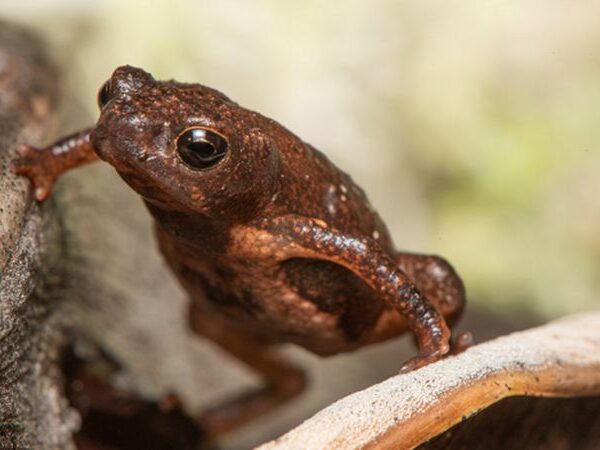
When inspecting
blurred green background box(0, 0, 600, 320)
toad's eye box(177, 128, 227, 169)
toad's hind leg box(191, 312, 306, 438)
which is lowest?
toad's hind leg box(191, 312, 306, 438)

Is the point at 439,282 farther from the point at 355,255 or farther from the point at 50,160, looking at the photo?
the point at 50,160

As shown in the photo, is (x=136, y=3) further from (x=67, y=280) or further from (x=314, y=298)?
(x=314, y=298)

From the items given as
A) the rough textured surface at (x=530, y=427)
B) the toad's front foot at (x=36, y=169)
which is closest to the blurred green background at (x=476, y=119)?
the toad's front foot at (x=36, y=169)

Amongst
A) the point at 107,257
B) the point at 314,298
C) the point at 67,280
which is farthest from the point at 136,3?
the point at 314,298

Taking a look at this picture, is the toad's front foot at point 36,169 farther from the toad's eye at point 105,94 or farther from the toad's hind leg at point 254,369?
the toad's hind leg at point 254,369

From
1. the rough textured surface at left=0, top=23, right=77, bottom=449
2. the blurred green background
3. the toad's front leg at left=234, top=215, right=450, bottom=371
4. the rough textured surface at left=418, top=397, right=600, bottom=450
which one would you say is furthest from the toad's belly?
the blurred green background

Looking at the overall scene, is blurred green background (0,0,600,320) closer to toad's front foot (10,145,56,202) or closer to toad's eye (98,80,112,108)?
toad's front foot (10,145,56,202)

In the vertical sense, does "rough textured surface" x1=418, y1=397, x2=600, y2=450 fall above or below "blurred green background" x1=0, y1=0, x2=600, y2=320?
below
